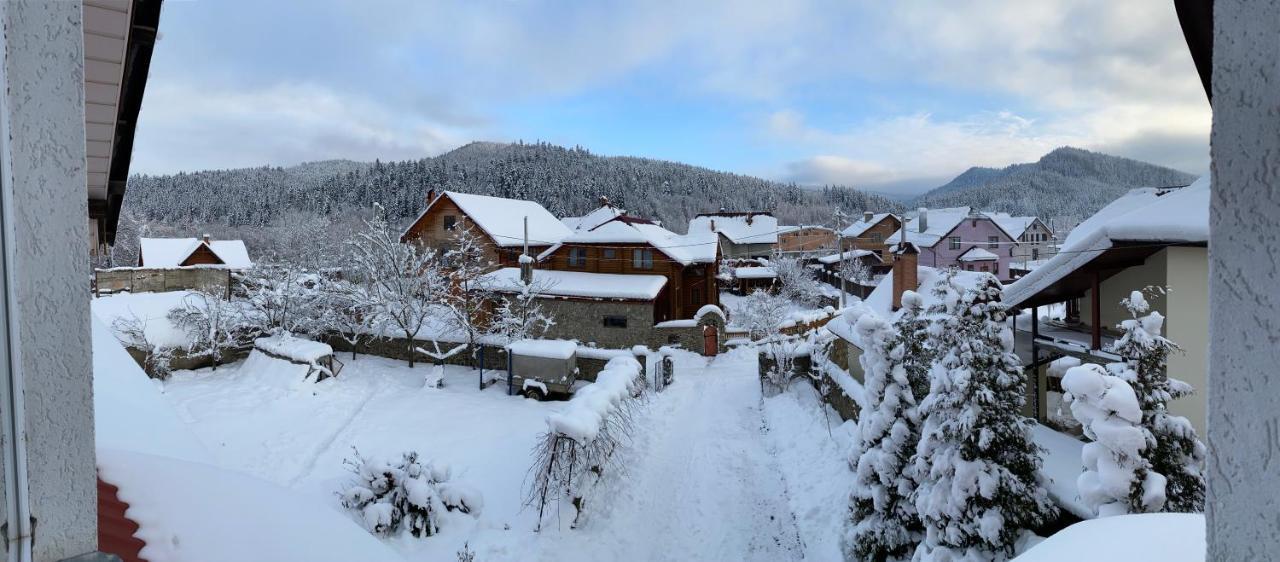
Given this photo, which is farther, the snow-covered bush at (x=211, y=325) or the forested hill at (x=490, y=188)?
the forested hill at (x=490, y=188)

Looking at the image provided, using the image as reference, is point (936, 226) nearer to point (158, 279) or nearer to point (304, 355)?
point (304, 355)

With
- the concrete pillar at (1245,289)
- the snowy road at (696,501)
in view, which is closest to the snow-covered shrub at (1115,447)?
the snowy road at (696,501)

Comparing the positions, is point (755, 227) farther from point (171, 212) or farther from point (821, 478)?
point (171, 212)

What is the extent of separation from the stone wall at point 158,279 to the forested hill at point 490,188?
28.8 m

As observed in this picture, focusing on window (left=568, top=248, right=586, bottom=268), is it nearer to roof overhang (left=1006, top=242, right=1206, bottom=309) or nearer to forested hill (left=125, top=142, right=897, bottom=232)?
roof overhang (left=1006, top=242, right=1206, bottom=309)

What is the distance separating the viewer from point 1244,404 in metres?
0.92

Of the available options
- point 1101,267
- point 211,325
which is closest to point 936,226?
point 1101,267

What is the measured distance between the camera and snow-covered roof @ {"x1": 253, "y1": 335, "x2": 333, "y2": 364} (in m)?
16.3

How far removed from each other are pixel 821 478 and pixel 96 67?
10.5 metres

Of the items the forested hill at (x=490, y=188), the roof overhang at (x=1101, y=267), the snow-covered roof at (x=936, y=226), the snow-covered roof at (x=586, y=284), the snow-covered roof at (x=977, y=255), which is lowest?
the snow-covered roof at (x=586, y=284)

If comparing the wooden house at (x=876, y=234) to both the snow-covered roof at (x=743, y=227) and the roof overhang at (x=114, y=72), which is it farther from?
the roof overhang at (x=114, y=72)

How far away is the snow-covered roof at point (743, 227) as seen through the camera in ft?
176

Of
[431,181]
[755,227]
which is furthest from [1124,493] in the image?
[431,181]

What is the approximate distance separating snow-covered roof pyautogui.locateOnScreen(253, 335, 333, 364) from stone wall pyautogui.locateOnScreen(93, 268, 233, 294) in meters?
10.7
